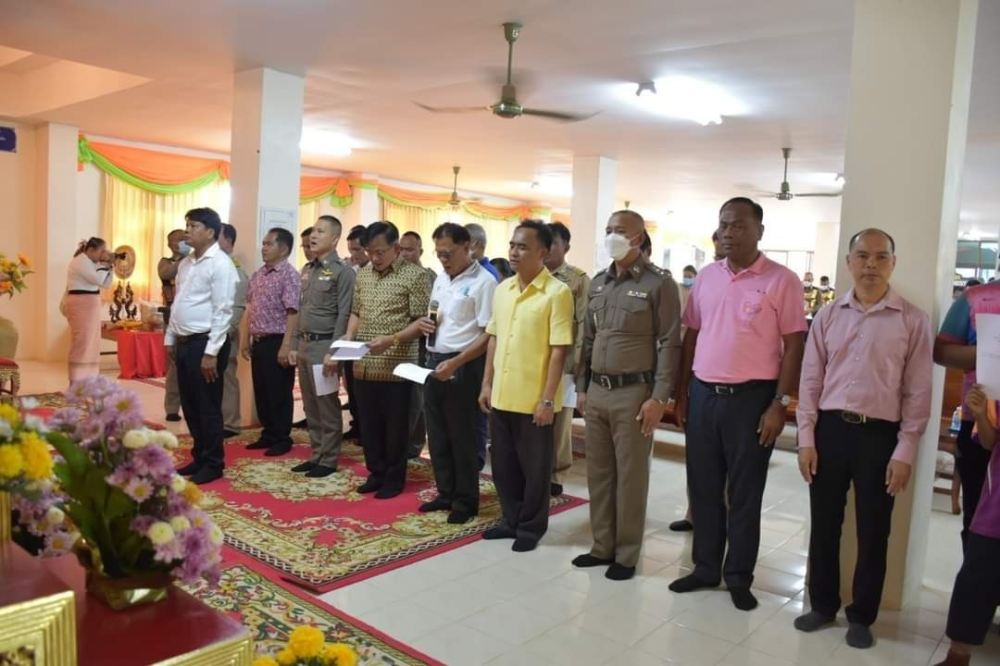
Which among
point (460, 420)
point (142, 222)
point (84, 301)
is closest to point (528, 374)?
point (460, 420)

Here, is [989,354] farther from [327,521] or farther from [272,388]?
[272,388]

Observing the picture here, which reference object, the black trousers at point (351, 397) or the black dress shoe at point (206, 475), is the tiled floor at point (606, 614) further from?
the black trousers at point (351, 397)

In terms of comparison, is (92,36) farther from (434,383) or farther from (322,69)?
(434,383)

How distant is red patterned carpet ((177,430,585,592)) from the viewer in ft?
10.7

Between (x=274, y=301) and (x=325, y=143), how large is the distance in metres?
5.16

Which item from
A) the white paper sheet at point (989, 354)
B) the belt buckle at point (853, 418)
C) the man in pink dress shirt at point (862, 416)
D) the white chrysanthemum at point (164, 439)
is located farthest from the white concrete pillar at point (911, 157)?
the white chrysanthemum at point (164, 439)

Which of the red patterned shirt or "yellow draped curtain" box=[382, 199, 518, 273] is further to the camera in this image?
"yellow draped curtain" box=[382, 199, 518, 273]

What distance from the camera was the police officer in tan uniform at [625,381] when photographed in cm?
315

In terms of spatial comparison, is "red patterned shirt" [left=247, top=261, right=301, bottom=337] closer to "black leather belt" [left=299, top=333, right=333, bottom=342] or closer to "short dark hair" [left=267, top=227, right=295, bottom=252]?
"short dark hair" [left=267, top=227, right=295, bottom=252]

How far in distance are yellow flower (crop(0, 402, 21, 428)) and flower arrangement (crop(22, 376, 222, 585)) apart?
99mm

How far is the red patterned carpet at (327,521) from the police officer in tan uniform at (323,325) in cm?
17

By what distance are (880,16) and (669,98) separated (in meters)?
3.30

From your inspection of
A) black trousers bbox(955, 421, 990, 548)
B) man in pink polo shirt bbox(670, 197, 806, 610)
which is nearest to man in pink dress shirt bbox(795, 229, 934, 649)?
man in pink polo shirt bbox(670, 197, 806, 610)

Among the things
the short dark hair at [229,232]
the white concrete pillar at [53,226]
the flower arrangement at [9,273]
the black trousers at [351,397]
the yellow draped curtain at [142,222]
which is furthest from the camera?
the yellow draped curtain at [142,222]
